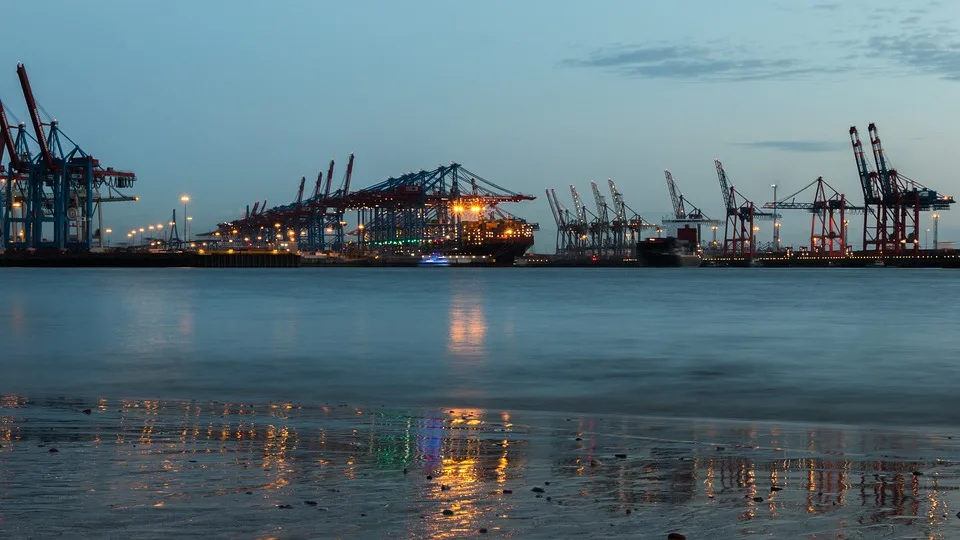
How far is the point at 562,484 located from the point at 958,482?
2904mm

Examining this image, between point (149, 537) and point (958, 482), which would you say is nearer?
point (149, 537)

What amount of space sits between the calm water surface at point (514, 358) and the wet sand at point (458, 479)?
4.22 meters

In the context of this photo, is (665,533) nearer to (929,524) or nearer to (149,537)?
(929,524)

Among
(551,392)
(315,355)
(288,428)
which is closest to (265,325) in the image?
(315,355)

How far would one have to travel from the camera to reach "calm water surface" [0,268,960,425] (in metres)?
17.0

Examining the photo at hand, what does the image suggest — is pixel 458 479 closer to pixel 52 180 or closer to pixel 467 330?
pixel 467 330

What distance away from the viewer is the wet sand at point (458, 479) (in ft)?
22.2

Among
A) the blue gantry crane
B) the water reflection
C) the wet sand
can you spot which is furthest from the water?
the blue gantry crane

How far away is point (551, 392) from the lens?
60.2 feet

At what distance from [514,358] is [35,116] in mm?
136255

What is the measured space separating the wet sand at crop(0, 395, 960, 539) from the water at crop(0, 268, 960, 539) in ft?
0.09

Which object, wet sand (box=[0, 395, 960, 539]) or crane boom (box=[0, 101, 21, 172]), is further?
crane boom (box=[0, 101, 21, 172])

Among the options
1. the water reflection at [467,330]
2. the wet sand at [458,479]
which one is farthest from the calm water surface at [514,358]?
the wet sand at [458,479]

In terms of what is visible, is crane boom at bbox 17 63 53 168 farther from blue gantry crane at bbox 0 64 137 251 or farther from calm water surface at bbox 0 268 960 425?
calm water surface at bbox 0 268 960 425
